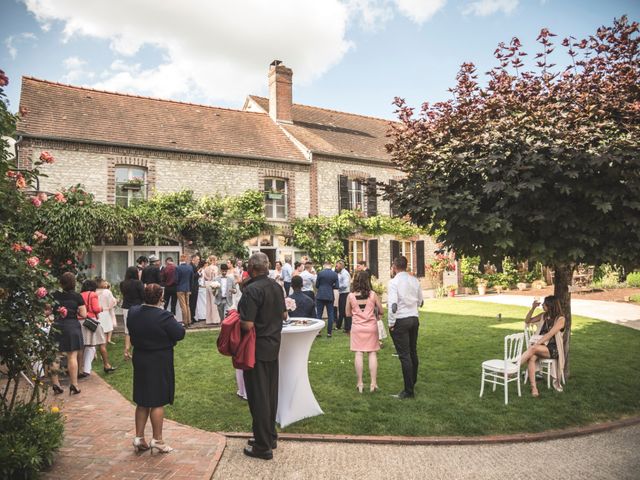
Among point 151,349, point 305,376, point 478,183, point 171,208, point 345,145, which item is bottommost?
point 305,376

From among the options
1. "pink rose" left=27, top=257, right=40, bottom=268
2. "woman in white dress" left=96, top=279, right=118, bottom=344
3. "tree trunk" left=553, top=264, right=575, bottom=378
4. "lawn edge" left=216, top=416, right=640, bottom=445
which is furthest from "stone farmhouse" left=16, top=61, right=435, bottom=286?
"pink rose" left=27, top=257, right=40, bottom=268

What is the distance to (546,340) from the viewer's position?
646cm

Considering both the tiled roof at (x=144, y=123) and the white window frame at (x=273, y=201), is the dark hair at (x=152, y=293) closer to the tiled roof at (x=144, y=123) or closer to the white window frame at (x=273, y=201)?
the tiled roof at (x=144, y=123)

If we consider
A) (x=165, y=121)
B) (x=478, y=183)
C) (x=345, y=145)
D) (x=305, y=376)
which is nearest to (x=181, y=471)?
(x=305, y=376)

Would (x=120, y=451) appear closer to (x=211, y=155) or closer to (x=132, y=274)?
(x=132, y=274)

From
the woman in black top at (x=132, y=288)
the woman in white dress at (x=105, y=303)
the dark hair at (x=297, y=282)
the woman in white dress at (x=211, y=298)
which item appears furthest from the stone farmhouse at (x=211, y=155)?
the dark hair at (x=297, y=282)

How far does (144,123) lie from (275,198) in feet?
18.2

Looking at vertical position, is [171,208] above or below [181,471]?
above

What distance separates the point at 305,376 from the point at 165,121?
49.0 ft

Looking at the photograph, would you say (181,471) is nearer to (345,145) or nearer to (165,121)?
(165,121)

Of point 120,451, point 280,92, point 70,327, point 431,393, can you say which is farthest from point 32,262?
point 280,92

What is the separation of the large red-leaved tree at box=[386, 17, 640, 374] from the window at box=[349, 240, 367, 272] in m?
12.8

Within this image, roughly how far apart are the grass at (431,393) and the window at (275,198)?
332 inches

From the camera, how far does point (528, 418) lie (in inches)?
217
